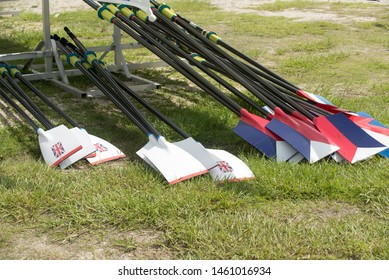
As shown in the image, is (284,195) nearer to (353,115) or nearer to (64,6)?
(353,115)

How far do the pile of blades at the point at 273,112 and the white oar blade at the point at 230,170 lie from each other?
328 mm

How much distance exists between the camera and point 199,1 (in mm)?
12391

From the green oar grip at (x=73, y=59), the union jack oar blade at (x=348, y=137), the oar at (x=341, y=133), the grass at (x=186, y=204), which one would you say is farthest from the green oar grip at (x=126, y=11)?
the union jack oar blade at (x=348, y=137)

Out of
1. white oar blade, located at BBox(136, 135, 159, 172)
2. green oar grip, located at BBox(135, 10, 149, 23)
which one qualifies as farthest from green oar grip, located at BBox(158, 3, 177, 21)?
white oar blade, located at BBox(136, 135, 159, 172)

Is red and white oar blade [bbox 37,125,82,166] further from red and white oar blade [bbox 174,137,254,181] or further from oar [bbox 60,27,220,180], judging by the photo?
red and white oar blade [bbox 174,137,254,181]

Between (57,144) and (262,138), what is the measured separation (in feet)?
4.39

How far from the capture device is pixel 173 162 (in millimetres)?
4180

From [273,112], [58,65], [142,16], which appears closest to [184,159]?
[273,112]

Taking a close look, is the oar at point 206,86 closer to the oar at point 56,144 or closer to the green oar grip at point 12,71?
the green oar grip at point 12,71

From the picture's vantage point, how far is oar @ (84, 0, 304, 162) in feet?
15.0

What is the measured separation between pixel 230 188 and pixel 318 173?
558 millimetres

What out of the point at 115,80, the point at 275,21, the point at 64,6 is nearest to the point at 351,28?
the point at 275,21

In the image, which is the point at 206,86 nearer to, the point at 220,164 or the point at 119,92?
the point at 119,92

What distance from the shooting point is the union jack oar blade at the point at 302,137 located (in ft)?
14.3
